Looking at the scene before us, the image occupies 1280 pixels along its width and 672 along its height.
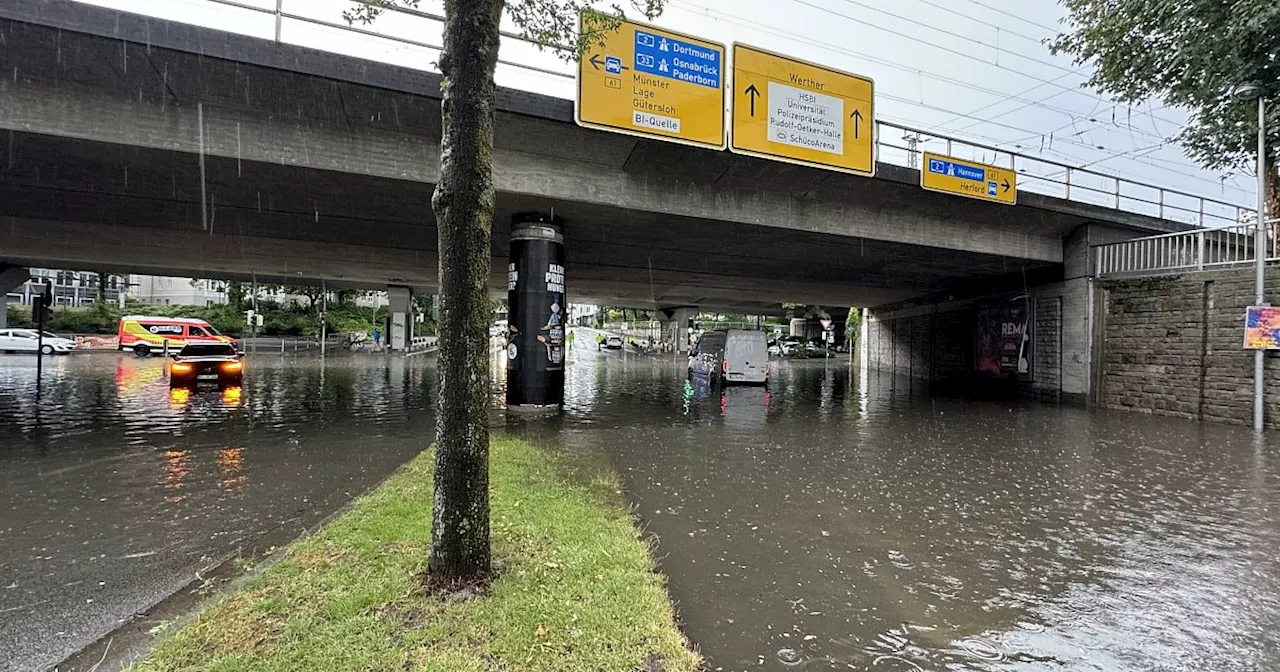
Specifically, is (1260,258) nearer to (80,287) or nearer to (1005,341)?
(1005,341)

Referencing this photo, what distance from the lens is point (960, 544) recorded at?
5.27 metres

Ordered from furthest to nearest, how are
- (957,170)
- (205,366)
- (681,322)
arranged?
1. (681,322)
2. (205,366)
3. (957,170)

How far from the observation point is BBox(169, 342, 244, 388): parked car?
647 inches

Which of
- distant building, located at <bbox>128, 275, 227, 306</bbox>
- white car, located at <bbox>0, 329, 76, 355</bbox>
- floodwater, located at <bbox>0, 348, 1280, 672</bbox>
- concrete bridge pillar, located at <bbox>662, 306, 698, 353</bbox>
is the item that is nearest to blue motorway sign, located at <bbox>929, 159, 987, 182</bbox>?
floodwater, located at <bbox>0, 348, 1280, 672</bbox>

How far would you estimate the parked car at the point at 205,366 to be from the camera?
53.9 feet

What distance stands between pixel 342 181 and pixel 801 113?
349 inches

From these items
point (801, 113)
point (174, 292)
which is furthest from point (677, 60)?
point (174, 292)

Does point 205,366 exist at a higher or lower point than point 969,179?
lower

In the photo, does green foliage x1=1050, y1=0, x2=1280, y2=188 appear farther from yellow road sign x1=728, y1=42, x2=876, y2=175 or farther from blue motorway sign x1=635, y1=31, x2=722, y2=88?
blue motorway sign x1=635, y1=31, x2=722, y2=88

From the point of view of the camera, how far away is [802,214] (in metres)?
14.0

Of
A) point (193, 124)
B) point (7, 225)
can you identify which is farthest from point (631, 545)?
point (7, 225)

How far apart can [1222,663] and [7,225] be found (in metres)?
25.3

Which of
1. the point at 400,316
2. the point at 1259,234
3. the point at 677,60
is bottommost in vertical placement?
the point at 400,316

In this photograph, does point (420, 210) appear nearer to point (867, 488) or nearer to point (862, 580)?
point (867, 488)
